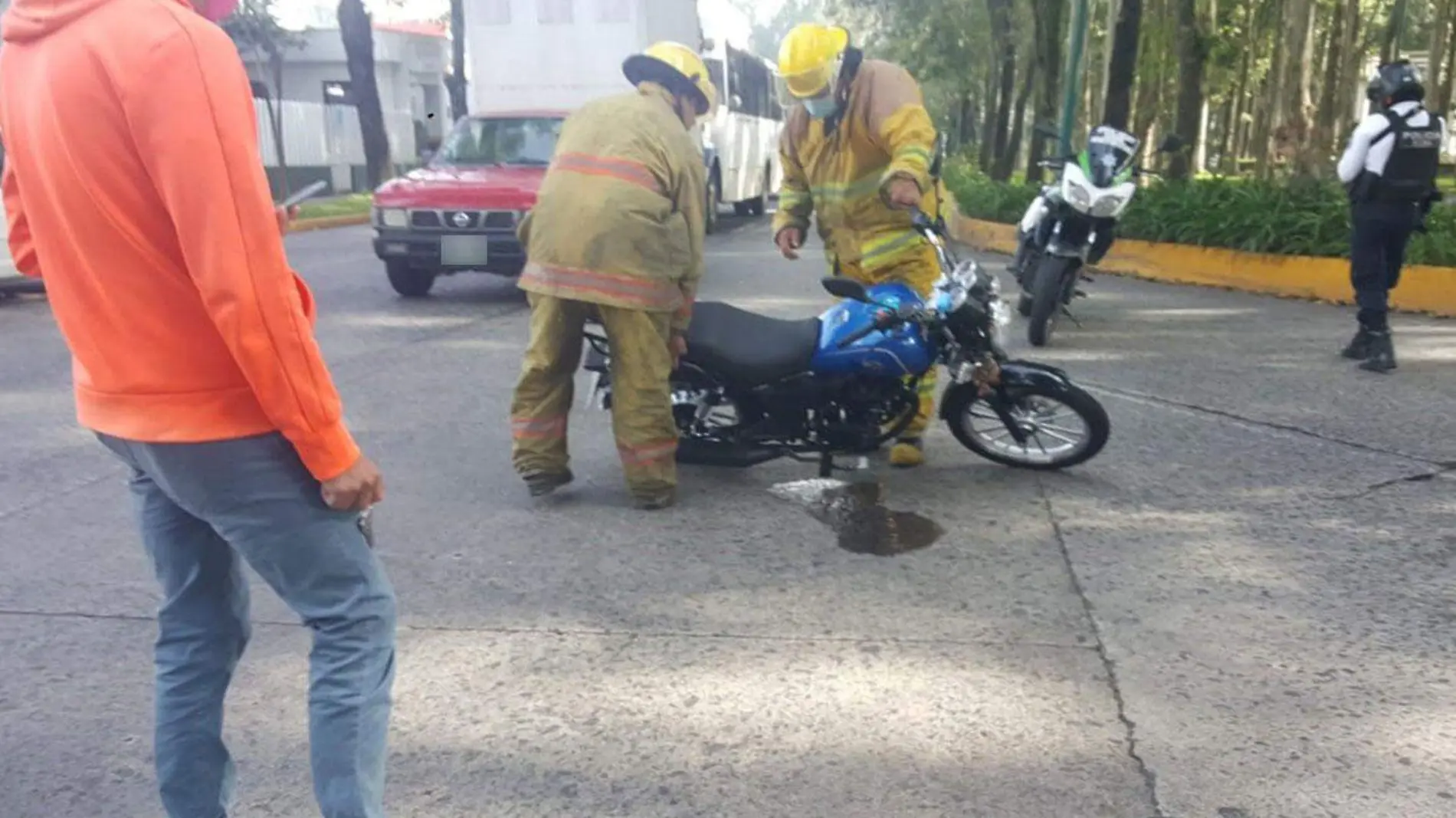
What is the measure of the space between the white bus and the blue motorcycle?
11681mm

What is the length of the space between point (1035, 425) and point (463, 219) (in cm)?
683

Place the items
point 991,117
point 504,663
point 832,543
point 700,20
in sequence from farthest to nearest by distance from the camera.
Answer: point 991,117, point 700,20, point 832,543, point 504,663

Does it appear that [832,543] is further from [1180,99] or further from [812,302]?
[1180,99]

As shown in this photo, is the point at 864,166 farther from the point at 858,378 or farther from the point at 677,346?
the point at 677,346

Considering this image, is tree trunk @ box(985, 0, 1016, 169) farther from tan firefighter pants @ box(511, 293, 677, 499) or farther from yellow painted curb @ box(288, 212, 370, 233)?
tan firefighter pants @ box(511, 293, 677, 499)

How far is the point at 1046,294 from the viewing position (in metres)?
8.97

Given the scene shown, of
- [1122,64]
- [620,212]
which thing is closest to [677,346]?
[620,212]

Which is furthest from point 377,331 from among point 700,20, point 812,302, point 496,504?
point 700,20

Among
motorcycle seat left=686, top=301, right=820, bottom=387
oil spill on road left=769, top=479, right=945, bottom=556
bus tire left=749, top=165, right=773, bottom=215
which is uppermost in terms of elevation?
motorcycle seat left=686, top=301, right=820, bottom=387

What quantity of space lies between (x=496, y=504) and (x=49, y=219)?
3.38 metres

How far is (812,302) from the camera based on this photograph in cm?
1102

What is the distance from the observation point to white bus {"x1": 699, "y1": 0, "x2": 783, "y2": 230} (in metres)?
19.7

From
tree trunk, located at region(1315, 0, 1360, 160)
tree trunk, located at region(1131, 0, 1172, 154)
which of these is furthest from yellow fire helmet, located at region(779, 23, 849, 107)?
tree trunk, located at region(1131, 0, 1172, 154)

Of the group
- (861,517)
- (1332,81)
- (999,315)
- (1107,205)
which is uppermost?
(1332,81)
